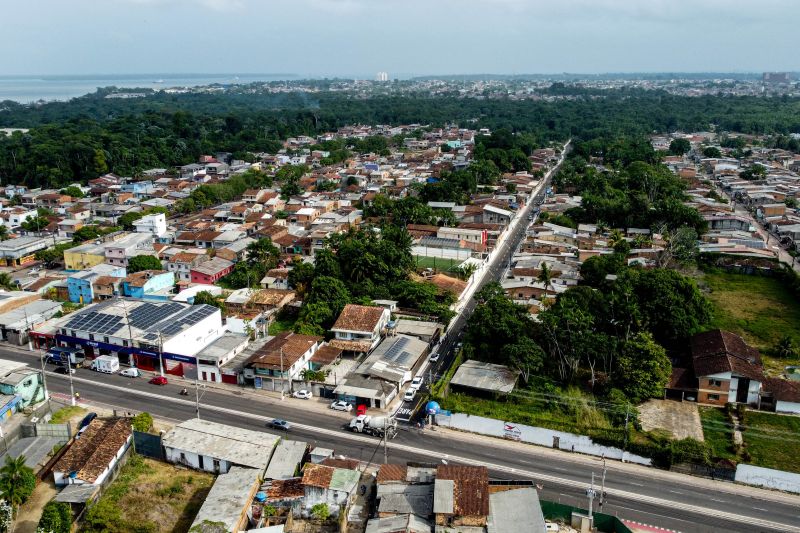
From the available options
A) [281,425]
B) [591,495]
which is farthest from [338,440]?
[591,495]

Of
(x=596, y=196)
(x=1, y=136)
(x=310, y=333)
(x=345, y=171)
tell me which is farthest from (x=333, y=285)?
(x=1, y=136)

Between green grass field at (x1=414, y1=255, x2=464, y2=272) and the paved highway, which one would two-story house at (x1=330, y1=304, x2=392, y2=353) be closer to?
the paved highway

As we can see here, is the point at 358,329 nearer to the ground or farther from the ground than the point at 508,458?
farther from the ground

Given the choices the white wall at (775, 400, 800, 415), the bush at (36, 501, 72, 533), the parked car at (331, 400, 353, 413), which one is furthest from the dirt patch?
the bush at (36, 501, 72, 533)

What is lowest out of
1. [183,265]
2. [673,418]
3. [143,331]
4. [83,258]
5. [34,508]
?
[34,508]

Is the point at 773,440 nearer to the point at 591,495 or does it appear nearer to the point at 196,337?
the point at 591,495

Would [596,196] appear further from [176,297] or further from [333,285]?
[176,297]
